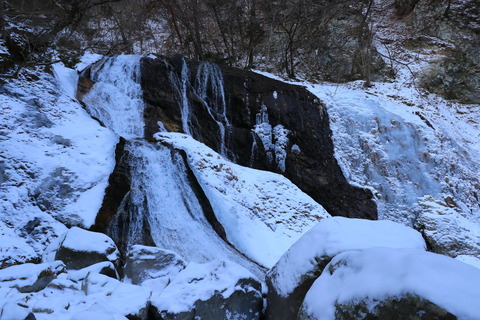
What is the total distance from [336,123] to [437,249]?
15.9 ft

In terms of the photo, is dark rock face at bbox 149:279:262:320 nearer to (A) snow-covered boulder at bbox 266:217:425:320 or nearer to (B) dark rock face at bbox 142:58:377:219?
(A) snow-covered boulder at bbox 266:217:425:320

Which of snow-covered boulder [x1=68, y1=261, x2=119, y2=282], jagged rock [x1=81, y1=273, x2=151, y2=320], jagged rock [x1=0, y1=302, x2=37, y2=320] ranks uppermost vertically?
jagged rock [x1=0, y1=302, x2=37, y2=320]

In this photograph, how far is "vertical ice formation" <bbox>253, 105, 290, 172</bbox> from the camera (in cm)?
1140

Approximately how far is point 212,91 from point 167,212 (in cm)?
604

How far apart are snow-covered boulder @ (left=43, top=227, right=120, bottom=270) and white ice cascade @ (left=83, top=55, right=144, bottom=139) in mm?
4592

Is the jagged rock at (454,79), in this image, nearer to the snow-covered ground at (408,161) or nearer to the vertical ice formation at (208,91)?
the snow-covered ground at (408,161)

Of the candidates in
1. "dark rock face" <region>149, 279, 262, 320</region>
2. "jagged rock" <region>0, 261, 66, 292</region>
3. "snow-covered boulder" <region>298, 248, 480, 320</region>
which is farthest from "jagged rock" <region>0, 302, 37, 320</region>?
"snow-covered boulder" <region>298, 248, 480, 320</region>

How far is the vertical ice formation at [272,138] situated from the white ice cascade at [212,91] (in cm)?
109

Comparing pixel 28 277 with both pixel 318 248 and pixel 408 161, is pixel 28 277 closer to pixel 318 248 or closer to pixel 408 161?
pixel 318 248

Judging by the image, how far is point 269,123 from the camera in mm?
11906

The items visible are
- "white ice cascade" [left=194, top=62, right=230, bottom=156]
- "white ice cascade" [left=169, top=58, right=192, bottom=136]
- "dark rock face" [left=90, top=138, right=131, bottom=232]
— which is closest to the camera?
"dark rock face" [left=90, top=138, right=131, bottom=232]

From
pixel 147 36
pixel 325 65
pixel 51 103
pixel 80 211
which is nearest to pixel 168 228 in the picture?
pixel 80 211

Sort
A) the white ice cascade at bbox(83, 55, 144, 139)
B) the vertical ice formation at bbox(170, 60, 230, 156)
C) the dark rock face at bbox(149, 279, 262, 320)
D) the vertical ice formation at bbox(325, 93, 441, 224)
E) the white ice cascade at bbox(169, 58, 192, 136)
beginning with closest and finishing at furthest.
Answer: the dark rock face at bbox(149, 279, 262, 320), the white ice cascade at bbox(83, 55, 144, 139), the white ice cascade at bbox(169, 58, 192, 136), the vertical ice formation at bbox(170, 60, 230, 156), the vertical ice formation at bbox(325, 93, 441, 224)

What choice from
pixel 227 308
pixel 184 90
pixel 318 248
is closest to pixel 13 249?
pixel 227 308
